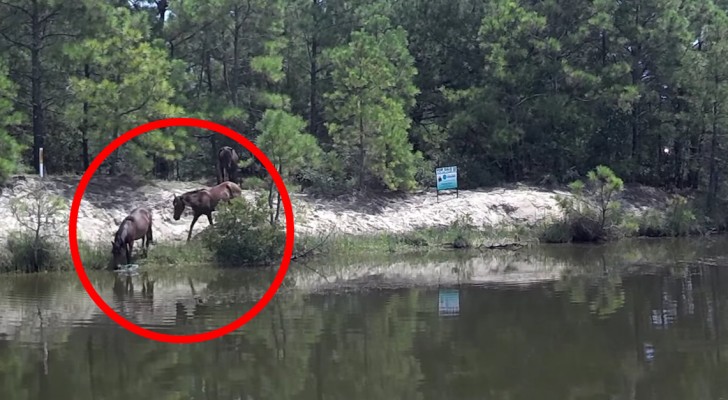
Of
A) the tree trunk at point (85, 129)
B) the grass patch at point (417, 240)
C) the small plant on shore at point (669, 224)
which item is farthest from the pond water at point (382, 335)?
the small plant on shore at point (669, 224)

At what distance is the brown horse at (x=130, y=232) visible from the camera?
68.6 ft

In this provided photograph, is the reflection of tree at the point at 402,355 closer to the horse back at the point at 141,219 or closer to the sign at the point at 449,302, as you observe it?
the sign at the point at 449,302

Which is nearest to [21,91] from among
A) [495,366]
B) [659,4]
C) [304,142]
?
[304,142]

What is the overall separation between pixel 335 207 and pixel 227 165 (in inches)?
154

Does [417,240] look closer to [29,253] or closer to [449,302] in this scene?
[449,302]

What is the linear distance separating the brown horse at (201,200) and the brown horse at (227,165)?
216cm

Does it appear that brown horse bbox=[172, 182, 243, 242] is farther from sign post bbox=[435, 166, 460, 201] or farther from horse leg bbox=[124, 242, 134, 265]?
sign post bbox=[435, 166, 460, 201]

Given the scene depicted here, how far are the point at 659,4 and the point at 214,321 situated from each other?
24922 millimetres


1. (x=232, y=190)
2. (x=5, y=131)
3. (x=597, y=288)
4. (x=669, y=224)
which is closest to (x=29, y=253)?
(x=5, y=131)

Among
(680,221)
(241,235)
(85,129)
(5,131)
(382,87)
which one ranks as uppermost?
(382,87)

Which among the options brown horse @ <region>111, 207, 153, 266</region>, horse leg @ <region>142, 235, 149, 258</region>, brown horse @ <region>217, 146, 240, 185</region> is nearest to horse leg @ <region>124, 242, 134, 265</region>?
brown horse @ <region>111, 207, 153, 266</region>

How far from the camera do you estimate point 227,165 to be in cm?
2645

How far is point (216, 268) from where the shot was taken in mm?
21953

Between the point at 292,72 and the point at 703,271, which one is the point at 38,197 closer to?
the point at 292,72
